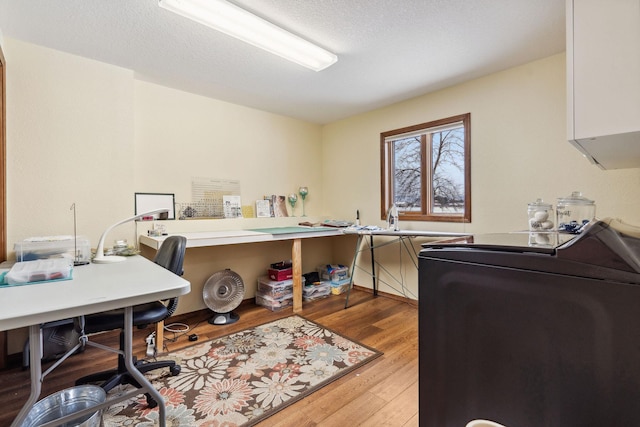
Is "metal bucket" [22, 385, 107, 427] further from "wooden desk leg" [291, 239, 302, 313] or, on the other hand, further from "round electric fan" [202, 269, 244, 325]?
"wooden desk leg" [291, 239, 302, 313]

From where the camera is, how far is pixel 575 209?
2223 mm

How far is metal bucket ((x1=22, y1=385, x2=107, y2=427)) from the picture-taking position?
114 cm

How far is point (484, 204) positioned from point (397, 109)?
4.70 feet

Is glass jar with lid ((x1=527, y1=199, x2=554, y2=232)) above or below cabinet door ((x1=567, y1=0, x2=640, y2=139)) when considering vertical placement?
below

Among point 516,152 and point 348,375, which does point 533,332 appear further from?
point 516,152

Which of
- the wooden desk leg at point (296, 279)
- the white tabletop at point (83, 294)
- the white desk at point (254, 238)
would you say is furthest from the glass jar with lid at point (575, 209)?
the white tabletop at point (83, 294)

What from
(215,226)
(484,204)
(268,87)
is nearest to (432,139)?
(484,204)

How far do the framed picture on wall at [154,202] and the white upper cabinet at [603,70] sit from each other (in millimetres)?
2803

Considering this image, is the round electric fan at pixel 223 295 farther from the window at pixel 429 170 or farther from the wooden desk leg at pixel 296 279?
the window at pixel 429 170

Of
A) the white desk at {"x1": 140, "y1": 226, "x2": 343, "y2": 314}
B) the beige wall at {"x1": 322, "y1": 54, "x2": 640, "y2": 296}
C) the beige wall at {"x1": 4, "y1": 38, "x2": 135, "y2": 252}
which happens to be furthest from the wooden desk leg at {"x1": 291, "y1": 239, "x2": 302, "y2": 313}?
the beige wall at {"x1": 4, "y1": 38, "x2": 135, "y2": 252}

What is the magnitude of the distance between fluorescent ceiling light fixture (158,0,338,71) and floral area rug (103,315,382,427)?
2.20 m

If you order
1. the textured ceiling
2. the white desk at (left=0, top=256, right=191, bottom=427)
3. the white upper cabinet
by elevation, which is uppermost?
the textured ceiling

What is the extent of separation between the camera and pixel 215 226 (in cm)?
312

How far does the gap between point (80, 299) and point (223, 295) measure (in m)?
1.87
